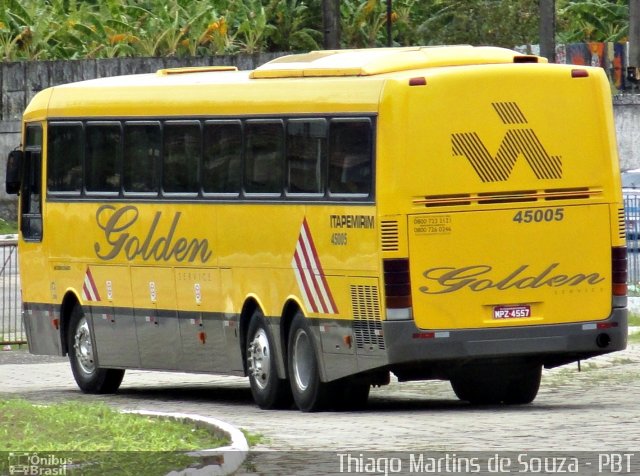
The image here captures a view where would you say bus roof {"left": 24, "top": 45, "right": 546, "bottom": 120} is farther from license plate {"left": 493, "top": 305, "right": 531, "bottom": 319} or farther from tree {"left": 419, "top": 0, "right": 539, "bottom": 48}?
tree {"left": 419, "top": 0, "right": 539, "bottom": 48}

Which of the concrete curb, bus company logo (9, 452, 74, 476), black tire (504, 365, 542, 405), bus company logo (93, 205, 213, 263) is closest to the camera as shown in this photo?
bus company logo (9, 452, 74, 476)

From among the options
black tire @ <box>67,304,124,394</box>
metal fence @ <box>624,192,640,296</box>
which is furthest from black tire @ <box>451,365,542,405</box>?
metal fence @ <box>624,192,640,296</box>

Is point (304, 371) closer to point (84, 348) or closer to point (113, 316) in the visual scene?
point (113, 316)

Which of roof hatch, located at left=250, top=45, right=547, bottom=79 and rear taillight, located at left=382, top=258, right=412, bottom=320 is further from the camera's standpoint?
roof hatch, located at left=250, top=45, right=547, bottom=79

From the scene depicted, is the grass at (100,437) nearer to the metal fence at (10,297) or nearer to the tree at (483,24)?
the metal fence at (10,297)

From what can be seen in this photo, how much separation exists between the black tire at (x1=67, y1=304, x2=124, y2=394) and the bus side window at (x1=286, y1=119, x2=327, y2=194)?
4492 mm

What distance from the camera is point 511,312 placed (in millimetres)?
16156

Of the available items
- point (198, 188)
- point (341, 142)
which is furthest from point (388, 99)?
point (198, 188)

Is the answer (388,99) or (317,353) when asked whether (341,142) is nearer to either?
(388,99)

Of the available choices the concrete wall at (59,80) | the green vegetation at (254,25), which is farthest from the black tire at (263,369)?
the green vegetation at (254,25)

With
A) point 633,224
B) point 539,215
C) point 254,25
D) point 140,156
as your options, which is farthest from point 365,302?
point 254,25

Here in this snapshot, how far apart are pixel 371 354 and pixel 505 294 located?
125 centimetres

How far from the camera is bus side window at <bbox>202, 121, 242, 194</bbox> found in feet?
58.8

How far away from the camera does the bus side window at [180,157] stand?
18.5m
